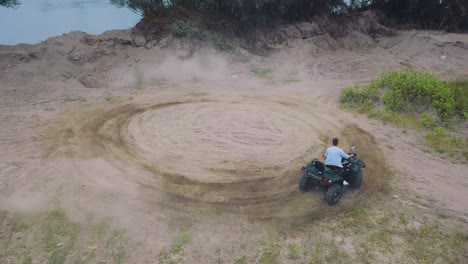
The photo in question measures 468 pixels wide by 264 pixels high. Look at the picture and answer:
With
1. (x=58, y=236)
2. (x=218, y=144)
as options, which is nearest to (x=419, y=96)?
(x=218, y=144)

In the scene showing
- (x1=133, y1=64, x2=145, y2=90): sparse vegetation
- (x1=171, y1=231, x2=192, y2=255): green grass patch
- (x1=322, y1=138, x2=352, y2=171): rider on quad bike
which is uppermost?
(x1=133, y1=64, x2=145, y2=90): sparse vegetation

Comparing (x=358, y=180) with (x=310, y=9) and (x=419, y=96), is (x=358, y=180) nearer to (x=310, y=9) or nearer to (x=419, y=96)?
(x=419, y=96)

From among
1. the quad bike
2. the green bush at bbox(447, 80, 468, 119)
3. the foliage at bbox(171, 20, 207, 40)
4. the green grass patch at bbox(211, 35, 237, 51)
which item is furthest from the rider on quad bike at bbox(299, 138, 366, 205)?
the foliage at bbox(171, 20, 207, 40)

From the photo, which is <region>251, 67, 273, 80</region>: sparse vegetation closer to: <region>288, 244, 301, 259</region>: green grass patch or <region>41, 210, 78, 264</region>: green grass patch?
<region>288, 244, 301, 259</region>: green grass patch

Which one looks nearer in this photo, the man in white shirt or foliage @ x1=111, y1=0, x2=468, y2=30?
the man in white shirt

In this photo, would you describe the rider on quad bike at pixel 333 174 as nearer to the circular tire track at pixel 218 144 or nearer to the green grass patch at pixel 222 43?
the circular tire track at pixel 218 144

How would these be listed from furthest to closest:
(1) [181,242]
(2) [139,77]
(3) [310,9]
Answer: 1. (3) [310,9]
2. (2) [139,77]
3. (1) [181,242]

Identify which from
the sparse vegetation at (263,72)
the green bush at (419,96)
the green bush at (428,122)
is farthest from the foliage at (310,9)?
the green bush at (428,122)
